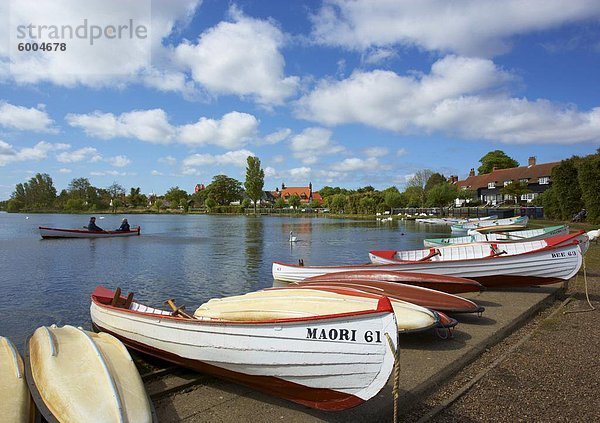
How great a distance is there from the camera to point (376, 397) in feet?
18.5

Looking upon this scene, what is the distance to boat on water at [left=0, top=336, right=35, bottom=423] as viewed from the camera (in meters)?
4.66

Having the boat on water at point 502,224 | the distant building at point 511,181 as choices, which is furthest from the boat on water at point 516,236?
the distant building at point 511,181

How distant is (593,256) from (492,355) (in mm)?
17424

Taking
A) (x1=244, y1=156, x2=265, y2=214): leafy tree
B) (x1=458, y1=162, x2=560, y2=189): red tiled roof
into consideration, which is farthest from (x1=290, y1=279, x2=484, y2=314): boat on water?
(x1=244, y1=156, x2=265, y2=214): leafy tree

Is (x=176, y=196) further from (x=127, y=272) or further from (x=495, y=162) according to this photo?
(x=127, y=272)

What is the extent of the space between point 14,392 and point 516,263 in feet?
39.6

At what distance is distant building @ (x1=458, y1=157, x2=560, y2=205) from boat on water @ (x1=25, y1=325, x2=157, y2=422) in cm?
8555

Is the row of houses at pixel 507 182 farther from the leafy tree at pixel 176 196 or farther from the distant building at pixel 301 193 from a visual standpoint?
the leafy tree at pixel 176 196

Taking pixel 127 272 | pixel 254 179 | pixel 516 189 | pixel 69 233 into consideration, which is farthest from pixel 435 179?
pixel 127 272

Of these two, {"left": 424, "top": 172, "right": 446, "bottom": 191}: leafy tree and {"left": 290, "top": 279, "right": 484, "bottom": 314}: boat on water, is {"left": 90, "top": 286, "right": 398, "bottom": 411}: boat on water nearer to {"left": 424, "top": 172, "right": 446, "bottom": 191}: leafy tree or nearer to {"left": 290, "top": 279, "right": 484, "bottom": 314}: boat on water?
{"left": 290, "top": 279, "right": 484, "bottom": 314}: boat on water

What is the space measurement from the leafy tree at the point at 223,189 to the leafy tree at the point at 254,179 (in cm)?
2236

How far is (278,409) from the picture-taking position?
17.8 feet

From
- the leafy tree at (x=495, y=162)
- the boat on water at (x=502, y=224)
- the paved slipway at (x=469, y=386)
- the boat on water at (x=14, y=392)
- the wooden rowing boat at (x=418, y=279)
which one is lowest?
the paved slipway at (x=469, y=386)

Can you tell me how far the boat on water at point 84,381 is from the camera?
179 inches
